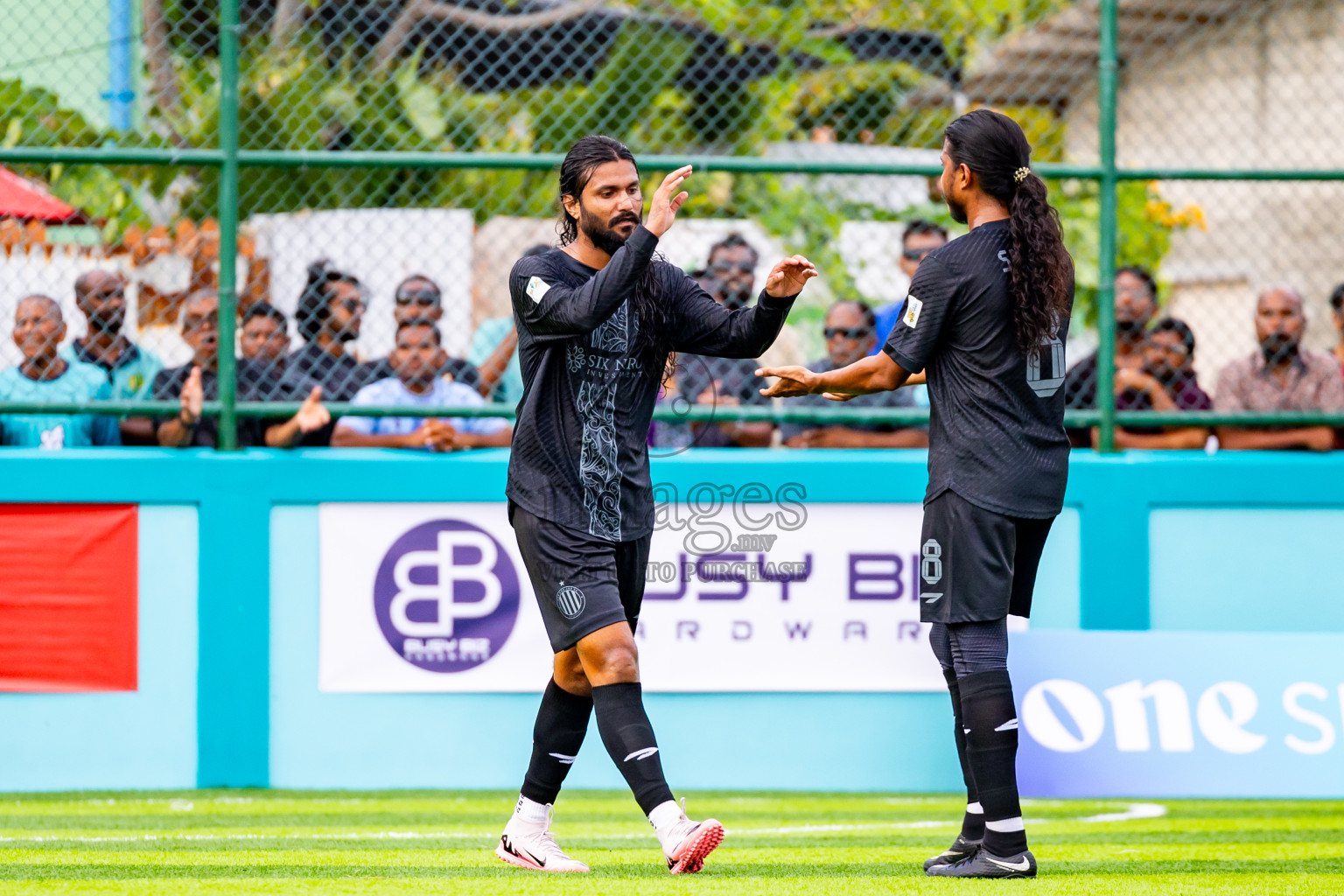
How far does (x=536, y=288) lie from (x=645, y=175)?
5.14 m

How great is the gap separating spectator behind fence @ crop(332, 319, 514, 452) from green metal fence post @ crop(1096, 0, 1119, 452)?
247 cm

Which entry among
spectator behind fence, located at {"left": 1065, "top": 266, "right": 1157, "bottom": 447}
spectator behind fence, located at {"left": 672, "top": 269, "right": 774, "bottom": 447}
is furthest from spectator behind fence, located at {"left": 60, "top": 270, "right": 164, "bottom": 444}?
spectator behind fence, located at {"left": 1065, "top": 266, "right": 1157, "bottom": 447}

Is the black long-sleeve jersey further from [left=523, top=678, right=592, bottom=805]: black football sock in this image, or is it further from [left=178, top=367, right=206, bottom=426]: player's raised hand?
[left=178, top=367, right=206, bottom=426]: player's raised hand

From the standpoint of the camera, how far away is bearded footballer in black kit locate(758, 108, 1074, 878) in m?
4.20

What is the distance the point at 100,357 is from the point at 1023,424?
4.03 metres

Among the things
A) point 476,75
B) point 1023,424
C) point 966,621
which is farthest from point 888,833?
point 476,75

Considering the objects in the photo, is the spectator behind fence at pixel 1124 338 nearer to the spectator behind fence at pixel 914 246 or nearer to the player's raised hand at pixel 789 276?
the spectator behind fence at pixel 914 246

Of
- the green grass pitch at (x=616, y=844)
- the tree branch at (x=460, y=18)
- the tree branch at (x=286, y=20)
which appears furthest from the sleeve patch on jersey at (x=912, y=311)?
the tree branch at (x=286, y=20)

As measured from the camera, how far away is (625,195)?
432 cm

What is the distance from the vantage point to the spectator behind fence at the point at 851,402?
6.73 meters

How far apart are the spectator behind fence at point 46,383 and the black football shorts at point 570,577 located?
9.60 feet

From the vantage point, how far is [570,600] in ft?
13.9

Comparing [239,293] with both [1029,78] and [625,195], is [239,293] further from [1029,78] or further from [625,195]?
[1029,78]

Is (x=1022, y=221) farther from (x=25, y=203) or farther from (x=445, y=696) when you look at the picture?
(x=25, y=203)
